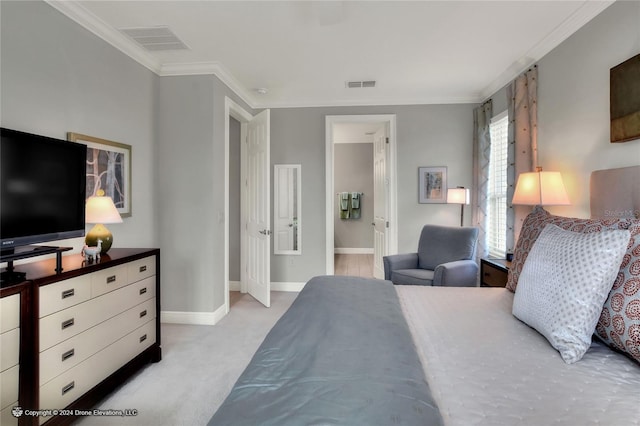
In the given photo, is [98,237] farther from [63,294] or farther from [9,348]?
[9,348]

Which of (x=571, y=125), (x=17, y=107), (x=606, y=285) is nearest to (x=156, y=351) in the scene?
(x=17, y=107)

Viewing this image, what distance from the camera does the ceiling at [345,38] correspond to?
212 centimetres

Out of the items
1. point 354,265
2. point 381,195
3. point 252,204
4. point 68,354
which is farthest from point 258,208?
point 354,265

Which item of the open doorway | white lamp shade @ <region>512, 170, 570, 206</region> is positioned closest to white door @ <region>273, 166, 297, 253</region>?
the open doorway

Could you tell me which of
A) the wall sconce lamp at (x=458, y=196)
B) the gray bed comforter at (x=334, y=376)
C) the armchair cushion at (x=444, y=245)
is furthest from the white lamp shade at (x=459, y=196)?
the gray bed comforter at (x=334, y=376)

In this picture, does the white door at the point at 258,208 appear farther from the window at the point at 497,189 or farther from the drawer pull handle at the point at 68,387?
the window at the point at 497,189

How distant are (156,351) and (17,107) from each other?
1877mm

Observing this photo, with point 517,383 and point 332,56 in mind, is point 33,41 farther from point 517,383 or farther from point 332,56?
point 517,383

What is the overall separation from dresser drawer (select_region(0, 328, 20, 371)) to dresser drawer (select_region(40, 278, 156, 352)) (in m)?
0.10

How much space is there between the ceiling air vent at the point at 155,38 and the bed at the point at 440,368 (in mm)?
2440

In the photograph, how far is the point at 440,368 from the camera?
3.34ft

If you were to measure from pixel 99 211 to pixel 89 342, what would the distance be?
32.6 inches

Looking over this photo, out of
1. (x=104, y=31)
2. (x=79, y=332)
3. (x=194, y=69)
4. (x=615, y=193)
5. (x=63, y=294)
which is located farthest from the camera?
(x=194, y=69)

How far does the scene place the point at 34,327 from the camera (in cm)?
142
